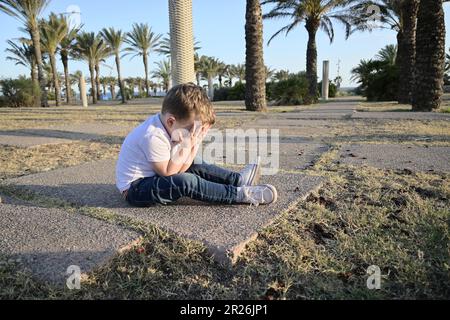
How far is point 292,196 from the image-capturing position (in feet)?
7.21

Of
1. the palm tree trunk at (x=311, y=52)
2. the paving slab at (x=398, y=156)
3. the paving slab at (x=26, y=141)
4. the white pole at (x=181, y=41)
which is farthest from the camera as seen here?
the palm tree trunk at (x=311, y=52)

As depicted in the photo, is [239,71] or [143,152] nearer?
[143,152]

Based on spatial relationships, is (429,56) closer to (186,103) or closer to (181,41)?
(181,41)

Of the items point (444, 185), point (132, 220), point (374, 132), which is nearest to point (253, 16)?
point (374, 132)

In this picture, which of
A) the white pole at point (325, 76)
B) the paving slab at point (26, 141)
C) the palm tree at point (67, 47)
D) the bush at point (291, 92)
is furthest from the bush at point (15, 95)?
the white pole at point (325, 76)

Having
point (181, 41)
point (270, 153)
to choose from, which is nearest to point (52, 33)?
point (181, 41)

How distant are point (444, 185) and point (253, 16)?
997 centimetres

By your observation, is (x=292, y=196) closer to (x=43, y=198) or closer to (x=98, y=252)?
(x=98, y=252)

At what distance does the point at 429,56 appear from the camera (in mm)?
9352

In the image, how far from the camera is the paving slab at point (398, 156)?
3067 millimetres

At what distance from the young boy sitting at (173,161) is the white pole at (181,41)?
4.45 metres

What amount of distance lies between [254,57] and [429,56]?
5039mm

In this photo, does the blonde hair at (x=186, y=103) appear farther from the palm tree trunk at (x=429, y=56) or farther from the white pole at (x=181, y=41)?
the palm tree trunk at (x=429, y=56)

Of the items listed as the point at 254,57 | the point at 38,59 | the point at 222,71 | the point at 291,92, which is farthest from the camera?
the point at 222,71
